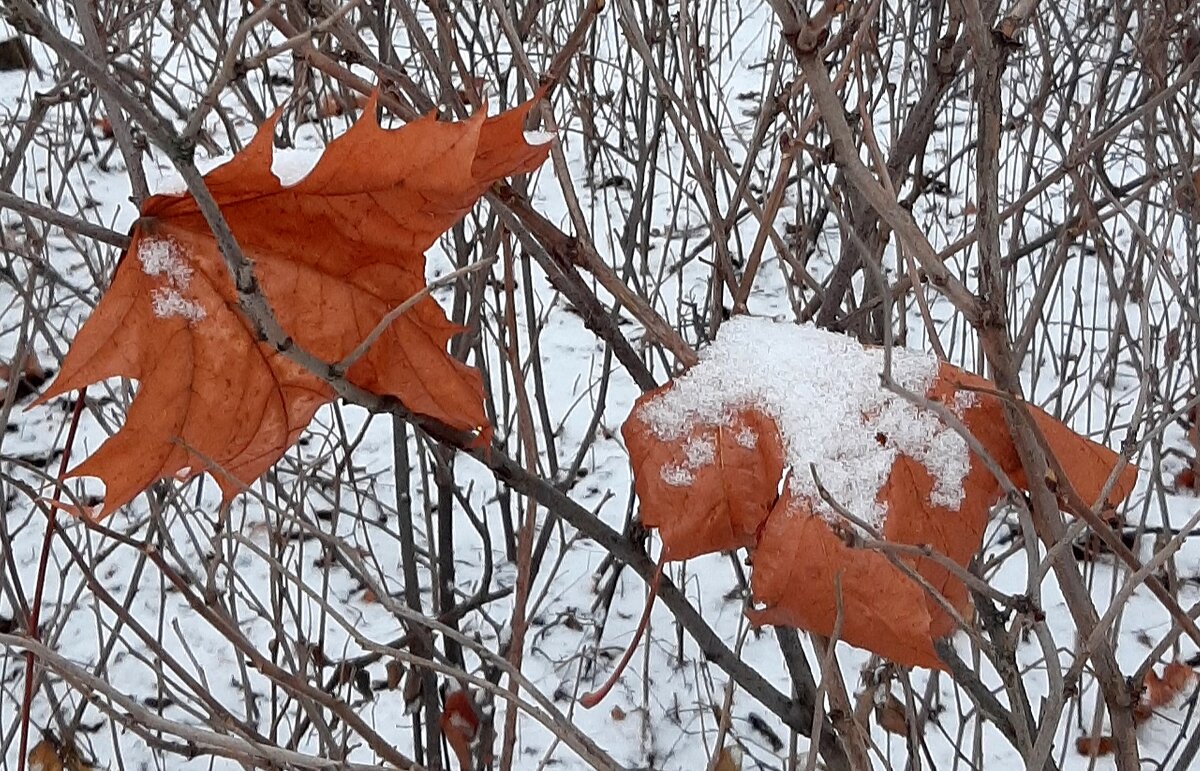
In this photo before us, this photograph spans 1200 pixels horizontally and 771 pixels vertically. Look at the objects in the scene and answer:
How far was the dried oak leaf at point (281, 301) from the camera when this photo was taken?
1.91 feet

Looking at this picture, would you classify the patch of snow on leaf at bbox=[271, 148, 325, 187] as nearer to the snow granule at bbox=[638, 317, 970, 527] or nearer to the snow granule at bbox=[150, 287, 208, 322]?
the snow granule at bbox=[150, 287, 208, 322]

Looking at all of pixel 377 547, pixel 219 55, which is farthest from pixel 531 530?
pixel 377 547

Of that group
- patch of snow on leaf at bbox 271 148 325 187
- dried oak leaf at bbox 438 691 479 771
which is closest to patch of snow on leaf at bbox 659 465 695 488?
patch of snow on leaf at bbox 271 148 325 187

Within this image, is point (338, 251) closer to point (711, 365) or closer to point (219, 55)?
point (711, 365)

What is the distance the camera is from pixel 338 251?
2.12 ft

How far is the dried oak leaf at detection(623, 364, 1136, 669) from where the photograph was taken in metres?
0.61

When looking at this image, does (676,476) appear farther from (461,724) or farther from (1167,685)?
(1167,685)

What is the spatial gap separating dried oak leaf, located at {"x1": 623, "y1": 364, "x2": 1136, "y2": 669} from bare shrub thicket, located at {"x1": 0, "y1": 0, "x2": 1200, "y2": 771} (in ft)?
0.11

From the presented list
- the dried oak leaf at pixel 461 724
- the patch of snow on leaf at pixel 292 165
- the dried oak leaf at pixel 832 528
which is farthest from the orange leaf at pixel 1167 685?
the patch of snow on leaf at pixel 292 165

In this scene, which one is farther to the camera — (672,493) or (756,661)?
(756,661)

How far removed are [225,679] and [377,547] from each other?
42cm

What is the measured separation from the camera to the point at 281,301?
0.64 metres

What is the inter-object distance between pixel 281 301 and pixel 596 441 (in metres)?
1.89

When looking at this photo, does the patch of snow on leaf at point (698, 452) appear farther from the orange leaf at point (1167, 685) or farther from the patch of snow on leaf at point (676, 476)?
the orange leaf at point (1167, 685)
